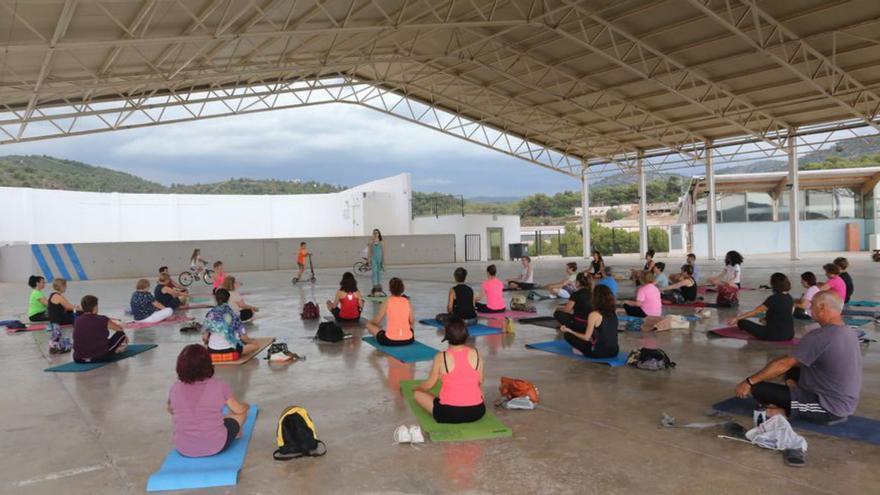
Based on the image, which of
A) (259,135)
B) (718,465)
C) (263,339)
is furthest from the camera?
(259,135)

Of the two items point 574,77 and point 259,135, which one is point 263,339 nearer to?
point 574,77

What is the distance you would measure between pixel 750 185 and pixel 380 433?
39570 mm

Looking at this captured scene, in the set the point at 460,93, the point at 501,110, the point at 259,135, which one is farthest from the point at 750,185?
the point at 259,135

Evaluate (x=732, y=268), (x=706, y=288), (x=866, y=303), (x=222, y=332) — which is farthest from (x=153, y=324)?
(x=866, y=303)

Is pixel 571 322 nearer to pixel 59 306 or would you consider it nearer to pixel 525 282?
pixel 525 282

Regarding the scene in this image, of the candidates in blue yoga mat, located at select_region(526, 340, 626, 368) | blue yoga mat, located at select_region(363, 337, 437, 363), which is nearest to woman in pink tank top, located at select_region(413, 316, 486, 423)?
blue yoga mat, located at select_region(363, 337, 437, 363)

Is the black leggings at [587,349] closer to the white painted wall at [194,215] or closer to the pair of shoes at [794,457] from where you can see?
the pair of shoes at [794,457]

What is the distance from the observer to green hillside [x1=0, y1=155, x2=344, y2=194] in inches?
2036

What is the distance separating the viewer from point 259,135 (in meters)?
130

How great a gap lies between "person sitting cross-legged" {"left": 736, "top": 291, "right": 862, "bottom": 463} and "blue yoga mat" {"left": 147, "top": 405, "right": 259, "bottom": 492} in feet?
11.9

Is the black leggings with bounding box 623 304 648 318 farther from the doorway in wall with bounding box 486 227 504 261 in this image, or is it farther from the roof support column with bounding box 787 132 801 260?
the doorway in wall with bounding box 486 227 504 261

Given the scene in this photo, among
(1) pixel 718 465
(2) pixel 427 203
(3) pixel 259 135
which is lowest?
(1) pixel 718 465

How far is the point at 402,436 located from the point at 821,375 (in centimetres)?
305

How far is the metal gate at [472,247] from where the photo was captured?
36.1m
